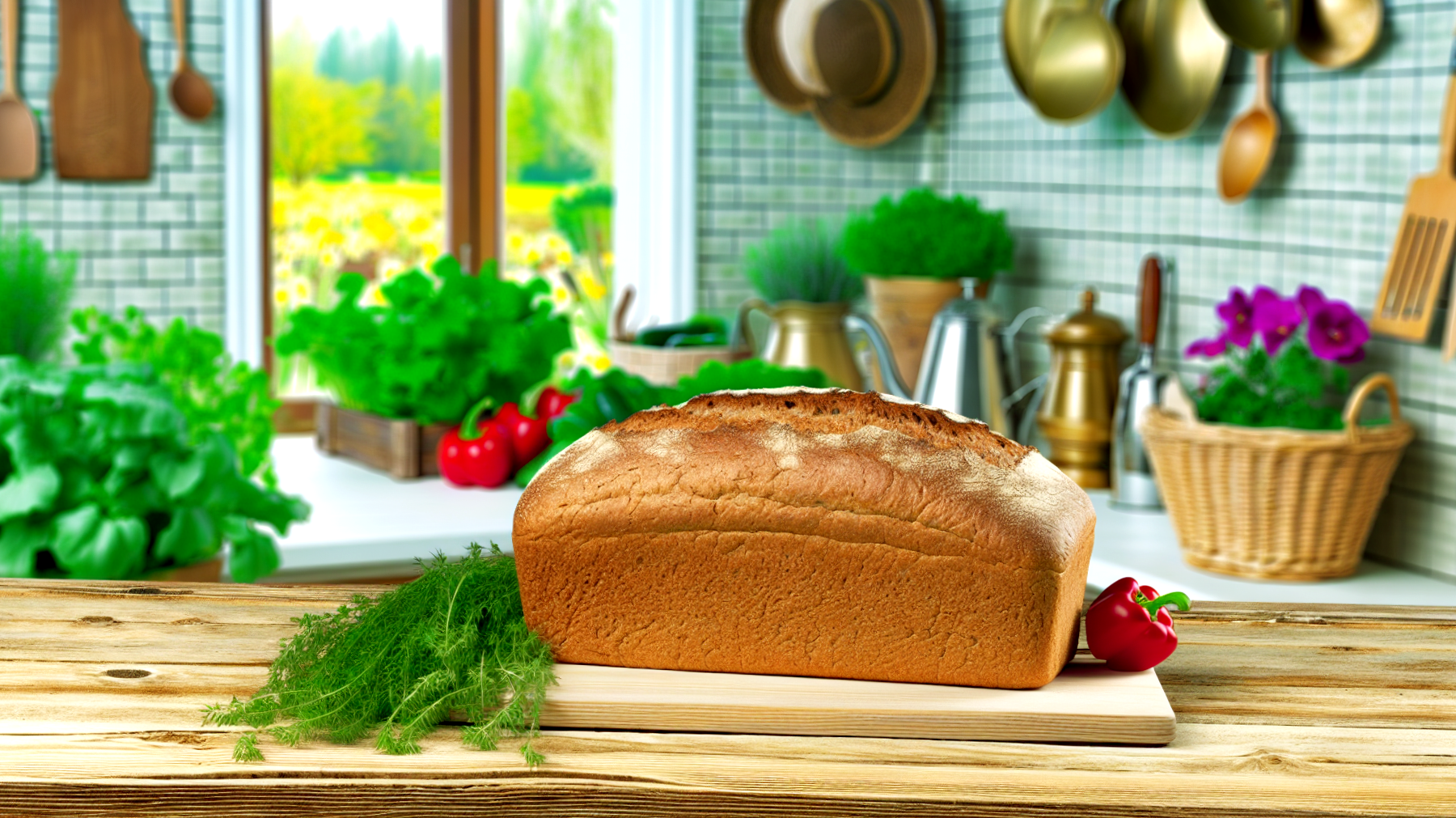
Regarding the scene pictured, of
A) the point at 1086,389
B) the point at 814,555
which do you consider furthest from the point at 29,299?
the point at 814,555

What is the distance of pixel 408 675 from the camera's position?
0.68 meters

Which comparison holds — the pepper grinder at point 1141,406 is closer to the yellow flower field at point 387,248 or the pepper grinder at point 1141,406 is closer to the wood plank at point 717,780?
the yellow flower field at point 387,248

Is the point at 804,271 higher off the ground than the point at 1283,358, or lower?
higher

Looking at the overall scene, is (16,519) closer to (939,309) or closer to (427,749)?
(427,749)

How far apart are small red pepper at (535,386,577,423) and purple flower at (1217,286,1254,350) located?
0.95m

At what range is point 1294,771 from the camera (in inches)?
24.7

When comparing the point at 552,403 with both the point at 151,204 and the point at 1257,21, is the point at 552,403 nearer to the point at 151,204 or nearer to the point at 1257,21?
the point at 151,204

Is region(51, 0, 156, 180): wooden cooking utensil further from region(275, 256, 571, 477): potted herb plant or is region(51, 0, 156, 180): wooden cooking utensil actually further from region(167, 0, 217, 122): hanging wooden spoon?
region(275, 256, 571, 477): potted herb plant

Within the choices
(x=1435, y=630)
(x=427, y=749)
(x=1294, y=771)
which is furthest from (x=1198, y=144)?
(x=427, y=749)

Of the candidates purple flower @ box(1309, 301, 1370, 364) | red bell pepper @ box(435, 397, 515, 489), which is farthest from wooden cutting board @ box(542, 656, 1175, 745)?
red bell pepper @ box(435, 397, 515, 489)

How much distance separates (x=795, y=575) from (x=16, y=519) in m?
0.92

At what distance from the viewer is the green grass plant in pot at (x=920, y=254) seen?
92.9 inches

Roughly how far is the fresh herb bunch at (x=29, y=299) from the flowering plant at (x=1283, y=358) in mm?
1735

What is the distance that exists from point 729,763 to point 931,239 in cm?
184
